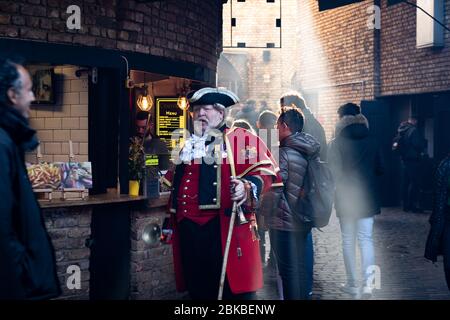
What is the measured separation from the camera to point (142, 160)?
7680mm

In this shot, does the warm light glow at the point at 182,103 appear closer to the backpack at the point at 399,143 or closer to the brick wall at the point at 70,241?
the brick wall at the point at 70,241

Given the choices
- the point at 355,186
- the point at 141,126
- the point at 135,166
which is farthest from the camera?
the point at 141,126

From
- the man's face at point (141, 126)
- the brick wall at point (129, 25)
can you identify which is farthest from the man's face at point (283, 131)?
the man's face at point (141, 126)

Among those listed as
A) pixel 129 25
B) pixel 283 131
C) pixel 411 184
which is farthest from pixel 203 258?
pixel 411 184

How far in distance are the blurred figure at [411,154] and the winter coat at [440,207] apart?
27.6 feet

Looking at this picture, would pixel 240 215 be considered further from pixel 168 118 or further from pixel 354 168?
pixel 168 118

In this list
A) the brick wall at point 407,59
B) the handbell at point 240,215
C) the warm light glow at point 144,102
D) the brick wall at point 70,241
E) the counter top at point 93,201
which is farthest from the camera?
the brick wall at point 407,59

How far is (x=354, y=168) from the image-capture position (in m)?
7.78

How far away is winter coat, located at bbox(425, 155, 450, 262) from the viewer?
20.8ft

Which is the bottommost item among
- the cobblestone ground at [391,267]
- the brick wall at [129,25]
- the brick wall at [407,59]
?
the cobblestone ground at [391,267]

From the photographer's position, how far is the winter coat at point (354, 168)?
7715 mm

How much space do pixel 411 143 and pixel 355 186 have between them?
7.27 m

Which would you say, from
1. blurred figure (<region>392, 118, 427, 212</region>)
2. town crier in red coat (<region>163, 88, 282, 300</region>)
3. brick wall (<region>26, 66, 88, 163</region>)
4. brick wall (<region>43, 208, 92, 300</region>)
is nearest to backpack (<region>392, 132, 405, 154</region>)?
blurred figure (<region>392, 118, 427, 212</region>)

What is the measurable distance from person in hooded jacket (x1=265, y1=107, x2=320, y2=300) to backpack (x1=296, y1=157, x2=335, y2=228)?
0.05 m
